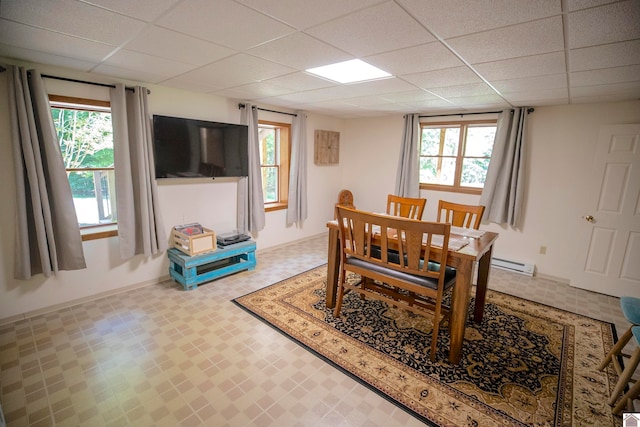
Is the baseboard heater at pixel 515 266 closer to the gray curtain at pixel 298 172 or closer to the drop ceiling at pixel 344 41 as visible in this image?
the drop ceiling at pixel 344 41

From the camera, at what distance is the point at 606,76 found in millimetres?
2182

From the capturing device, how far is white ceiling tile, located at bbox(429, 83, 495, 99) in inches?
104

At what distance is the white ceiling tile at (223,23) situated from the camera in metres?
1.35

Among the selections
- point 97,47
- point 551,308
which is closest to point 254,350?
point 97,47

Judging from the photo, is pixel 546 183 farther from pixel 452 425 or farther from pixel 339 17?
pixel 339 17

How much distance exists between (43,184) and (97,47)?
126 centimetres

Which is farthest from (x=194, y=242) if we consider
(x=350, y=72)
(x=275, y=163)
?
(x=350, y=72)

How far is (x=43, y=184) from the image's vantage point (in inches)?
93.4

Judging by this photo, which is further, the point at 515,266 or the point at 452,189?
the point at 452,189

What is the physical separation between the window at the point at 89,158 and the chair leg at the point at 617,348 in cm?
429

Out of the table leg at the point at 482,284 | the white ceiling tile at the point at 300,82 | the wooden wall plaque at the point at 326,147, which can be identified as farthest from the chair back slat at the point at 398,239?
the wooden wall plaque at the point at 326,147

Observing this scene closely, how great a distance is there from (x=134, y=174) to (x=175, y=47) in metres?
1.55

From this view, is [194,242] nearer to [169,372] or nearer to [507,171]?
[169,372]

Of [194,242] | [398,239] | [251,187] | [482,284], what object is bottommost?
[482,284]
